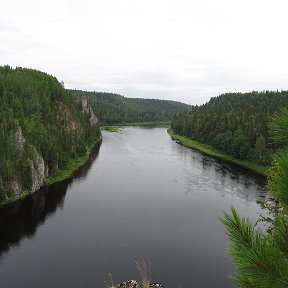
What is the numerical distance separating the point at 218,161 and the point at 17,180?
71219 mm

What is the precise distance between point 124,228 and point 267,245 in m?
58.6

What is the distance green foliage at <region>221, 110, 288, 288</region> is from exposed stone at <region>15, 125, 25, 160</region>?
286 feet

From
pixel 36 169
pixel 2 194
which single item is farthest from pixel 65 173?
pixel 2 194

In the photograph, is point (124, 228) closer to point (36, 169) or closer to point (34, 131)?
point (36, 169)

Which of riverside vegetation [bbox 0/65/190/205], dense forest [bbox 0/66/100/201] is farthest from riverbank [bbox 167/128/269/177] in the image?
dense forest [bbox 0/66/100/201]

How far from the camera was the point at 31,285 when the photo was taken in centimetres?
4588

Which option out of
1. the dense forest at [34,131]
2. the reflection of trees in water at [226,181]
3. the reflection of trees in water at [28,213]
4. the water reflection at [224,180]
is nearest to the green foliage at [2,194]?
the dense forest at [34,131]

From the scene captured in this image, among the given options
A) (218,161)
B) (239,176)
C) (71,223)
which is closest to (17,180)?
(71,223)

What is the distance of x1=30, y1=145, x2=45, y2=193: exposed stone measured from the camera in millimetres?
85519

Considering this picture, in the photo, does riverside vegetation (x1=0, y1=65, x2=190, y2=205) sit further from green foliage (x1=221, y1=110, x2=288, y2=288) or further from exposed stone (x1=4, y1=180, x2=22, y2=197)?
green foliage (x1=221, y1=110, x2=288, y2=288)

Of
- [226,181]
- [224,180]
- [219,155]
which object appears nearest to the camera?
[226,181]

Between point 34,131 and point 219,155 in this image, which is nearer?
point 34,131

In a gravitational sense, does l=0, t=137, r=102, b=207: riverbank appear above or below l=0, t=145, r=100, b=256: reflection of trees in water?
above

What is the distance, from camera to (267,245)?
6.56 meters
